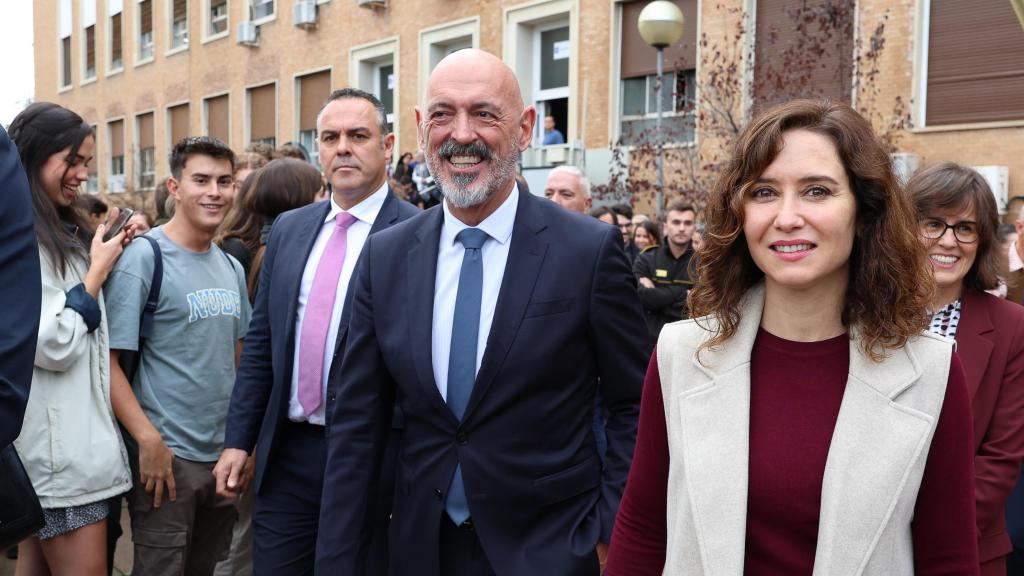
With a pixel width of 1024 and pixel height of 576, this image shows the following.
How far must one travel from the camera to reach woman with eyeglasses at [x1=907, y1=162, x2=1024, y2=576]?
2.96 metres

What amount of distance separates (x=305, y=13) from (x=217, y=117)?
524cm

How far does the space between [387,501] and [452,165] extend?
3.59 feet

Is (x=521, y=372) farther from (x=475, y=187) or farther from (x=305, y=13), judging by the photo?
(x=305, y=13)

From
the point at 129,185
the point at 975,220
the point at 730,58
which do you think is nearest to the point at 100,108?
the point at 129,185

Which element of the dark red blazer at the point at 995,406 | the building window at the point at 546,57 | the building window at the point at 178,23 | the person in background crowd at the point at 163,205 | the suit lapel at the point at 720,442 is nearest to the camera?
the suit lapel at the point at 720,442

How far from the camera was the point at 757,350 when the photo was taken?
2.19 m

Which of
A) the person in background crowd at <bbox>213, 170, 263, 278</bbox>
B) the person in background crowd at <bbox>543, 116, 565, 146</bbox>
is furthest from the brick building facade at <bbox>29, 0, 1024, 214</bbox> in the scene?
the person in background crowd at <bbox>213, 170, 263, 278</bbox>

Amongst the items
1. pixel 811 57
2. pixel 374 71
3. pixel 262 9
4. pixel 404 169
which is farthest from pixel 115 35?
pixel 811 57

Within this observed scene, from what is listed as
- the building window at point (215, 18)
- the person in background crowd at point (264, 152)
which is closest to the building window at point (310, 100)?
the building window at point (215, 18)

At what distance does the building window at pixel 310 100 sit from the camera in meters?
22.1

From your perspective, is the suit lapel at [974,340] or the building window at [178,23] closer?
the suit lapel at [974,340]

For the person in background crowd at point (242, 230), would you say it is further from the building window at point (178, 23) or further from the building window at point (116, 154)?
the building window at point (116, 154)

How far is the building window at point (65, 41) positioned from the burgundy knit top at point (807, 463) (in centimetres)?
3475

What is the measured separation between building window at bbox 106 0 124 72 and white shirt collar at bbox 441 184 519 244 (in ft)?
97.7
